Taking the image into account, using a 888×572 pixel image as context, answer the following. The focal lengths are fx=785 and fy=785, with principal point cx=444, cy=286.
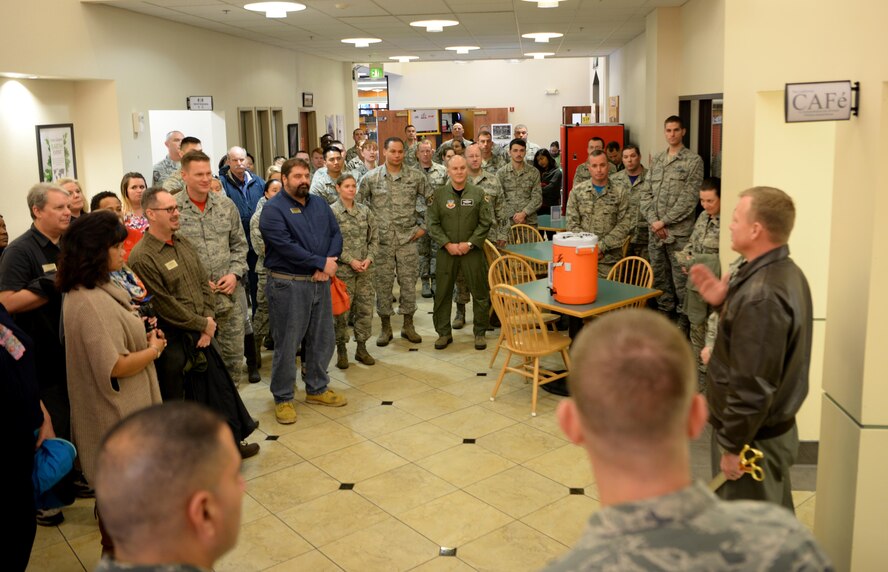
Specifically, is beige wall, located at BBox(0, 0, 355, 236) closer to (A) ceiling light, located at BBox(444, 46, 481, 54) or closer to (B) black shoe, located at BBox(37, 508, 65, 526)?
(B) black shoe, located at BBox(37, 508, 65, 526)

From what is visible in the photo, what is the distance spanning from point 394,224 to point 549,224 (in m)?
2.19

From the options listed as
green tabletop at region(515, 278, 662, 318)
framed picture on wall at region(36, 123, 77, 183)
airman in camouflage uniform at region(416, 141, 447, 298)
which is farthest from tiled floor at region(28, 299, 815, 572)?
framed picture on wall at region(36, 123, 77, 183)

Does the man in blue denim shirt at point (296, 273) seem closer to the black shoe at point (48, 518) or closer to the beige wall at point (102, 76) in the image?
the black shoe at point (48, 518)

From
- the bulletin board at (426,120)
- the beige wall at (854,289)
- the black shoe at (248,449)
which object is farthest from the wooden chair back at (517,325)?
the bulletin board at (426,120)

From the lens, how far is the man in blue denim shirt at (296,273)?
5223 mm

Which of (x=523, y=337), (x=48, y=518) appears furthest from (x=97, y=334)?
(x=523, y=337)

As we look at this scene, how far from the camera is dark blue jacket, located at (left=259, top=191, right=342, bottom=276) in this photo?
5195mm

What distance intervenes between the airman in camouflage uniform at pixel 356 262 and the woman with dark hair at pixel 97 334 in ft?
9.88

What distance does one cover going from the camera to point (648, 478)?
118 cm

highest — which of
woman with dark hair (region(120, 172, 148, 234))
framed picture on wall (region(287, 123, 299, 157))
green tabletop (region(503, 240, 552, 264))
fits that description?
framed picture on wall (region(287, 123, 299, 157))

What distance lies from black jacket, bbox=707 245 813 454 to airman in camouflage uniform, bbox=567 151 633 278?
170 inches

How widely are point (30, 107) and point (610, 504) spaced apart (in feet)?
23.9

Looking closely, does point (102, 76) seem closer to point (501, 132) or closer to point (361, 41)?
point (361, 41)

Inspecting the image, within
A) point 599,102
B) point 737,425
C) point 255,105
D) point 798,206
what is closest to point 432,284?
point 255,105
